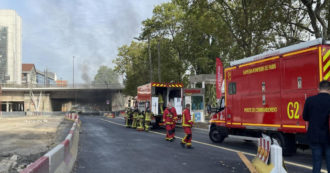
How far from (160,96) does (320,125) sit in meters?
16.2

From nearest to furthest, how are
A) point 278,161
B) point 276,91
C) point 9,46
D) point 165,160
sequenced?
point 278,161 < point 165,160 < point 276,91 < point 9,46

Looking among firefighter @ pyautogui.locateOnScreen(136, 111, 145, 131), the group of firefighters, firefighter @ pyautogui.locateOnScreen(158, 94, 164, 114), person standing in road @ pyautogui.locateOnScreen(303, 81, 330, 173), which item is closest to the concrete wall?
the group of firefighters

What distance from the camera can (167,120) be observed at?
13195 mm

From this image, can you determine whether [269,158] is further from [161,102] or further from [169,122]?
[161,102]

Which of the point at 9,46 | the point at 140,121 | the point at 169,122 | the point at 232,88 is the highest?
the point at 9,46

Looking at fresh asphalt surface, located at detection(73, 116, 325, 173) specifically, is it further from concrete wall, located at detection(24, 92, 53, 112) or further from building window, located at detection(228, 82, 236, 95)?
concrete wall, located at detection(24, 92, 53, 112)

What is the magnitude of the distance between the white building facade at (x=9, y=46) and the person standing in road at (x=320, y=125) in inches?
3483

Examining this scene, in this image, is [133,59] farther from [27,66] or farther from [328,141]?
[27,66]

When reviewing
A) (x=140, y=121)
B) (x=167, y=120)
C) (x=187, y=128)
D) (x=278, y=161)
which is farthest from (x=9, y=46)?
(x=278, y=161)

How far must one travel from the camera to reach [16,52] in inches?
3376

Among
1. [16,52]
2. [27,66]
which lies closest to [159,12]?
[16,52]

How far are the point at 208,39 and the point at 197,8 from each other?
599 inches

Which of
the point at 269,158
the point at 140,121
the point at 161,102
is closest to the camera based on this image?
the point at 269,158

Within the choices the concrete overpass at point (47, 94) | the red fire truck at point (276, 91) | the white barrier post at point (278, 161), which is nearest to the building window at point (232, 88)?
the red fire truck at point (276, 91)
